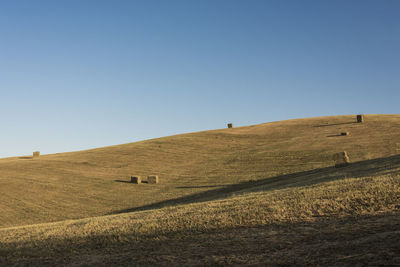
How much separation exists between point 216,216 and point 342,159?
845 inches

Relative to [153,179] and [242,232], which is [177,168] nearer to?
[153,179]

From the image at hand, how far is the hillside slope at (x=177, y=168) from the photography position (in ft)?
93.8

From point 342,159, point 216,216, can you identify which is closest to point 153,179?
point 342,159

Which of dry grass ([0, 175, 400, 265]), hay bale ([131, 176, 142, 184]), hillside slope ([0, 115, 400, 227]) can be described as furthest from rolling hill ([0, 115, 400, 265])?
hay bale ([131, 176, 142, 184])

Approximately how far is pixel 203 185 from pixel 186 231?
20.1 metres

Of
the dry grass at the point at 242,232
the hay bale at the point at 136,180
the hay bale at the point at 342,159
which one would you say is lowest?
the hay bale at the point at 136,180

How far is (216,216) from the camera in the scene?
43.1 ft

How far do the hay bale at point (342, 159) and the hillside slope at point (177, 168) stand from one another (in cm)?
101

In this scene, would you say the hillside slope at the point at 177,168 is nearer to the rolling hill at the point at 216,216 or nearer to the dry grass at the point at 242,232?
the rolling hill at the point at 216,216

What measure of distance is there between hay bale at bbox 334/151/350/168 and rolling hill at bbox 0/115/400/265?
1777 mm

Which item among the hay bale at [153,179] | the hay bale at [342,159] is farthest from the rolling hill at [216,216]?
the hay bale at [342,159]

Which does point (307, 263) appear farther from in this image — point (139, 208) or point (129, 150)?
point (129, 150)

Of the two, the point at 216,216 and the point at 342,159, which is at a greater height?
the point at 342,159

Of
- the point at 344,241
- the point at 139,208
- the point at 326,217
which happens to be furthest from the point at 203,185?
the point at 344,241
